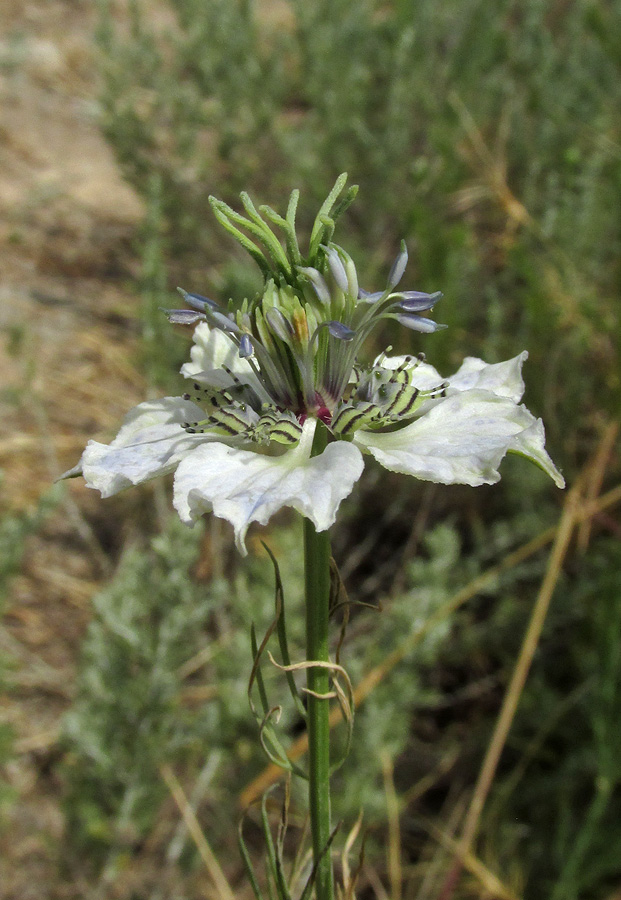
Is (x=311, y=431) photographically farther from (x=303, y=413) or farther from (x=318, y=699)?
(x=318, y=699)

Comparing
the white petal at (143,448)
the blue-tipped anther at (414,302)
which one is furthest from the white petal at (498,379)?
the white petal at (143,448)

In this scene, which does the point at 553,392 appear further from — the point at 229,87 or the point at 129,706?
the point at 229,87

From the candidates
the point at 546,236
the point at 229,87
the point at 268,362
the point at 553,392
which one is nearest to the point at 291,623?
the point at 553,392

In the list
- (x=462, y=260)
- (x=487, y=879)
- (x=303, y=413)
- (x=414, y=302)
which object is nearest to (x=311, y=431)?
(x=303, y=413)

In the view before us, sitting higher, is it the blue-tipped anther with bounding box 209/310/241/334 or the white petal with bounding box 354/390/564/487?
the blue-tipped anther with bounding box 209/310/241/334

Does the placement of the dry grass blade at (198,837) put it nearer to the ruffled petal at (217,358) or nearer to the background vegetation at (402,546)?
the background vegetation at (402,546)

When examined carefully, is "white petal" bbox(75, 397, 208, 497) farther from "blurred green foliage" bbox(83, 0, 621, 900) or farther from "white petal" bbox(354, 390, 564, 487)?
"blurred green foliage" bbox(83, 0, 621, 900)

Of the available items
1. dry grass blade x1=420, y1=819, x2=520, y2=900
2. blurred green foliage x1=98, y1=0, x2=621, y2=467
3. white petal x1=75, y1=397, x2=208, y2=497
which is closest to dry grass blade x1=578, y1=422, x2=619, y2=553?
blurred green foliage x1=98, y1=0, x2=621, y2=467
